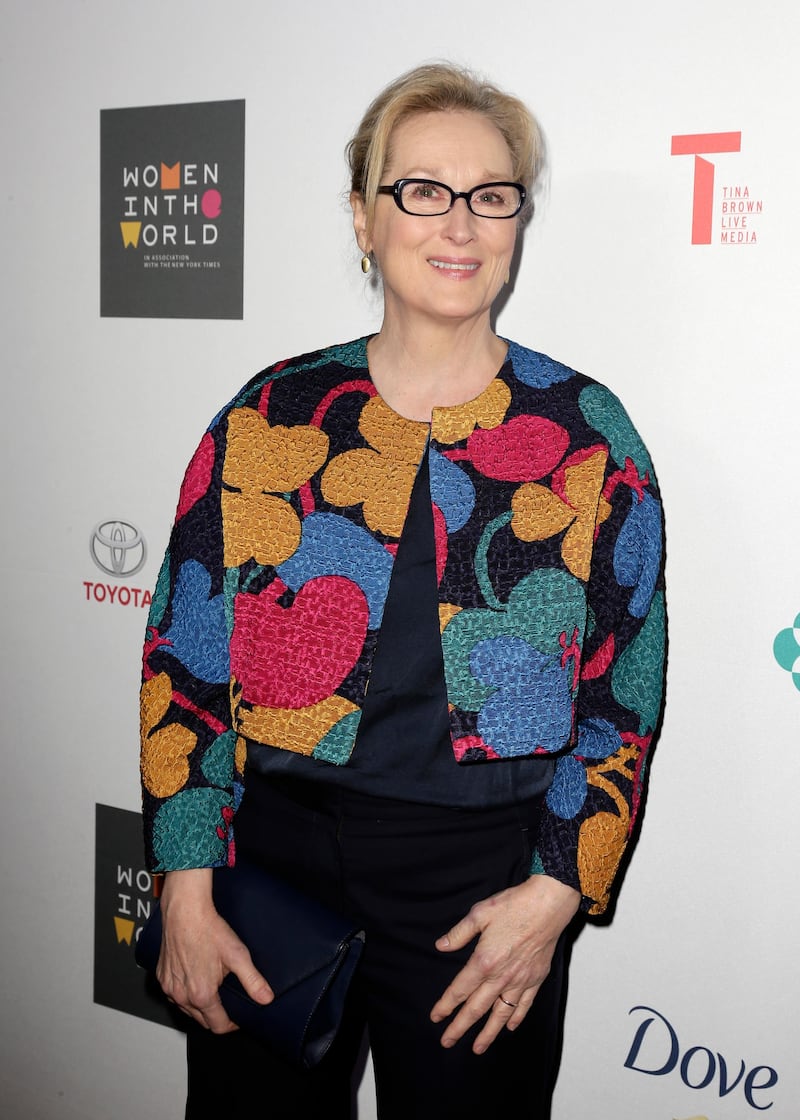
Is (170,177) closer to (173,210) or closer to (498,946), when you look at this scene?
(173,210)

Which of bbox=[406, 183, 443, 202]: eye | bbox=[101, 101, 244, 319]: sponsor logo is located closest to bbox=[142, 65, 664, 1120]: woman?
bbox=[406, 183, 443, 202]: eye

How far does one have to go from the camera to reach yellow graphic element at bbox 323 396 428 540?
117 centimetres

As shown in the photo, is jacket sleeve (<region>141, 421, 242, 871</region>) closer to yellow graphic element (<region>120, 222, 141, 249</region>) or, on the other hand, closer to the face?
the face

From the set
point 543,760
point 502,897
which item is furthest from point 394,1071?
point 543,760

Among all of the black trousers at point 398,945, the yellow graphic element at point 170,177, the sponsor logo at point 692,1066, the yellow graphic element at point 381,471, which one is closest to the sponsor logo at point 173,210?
the yellow graphic element at point 170,177

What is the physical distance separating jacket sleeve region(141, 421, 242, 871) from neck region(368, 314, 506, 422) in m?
0.22

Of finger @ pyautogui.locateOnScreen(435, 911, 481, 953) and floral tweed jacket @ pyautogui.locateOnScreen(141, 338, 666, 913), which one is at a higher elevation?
floral tweed jacket @ pyautogui.locateOnScreen(141, 338, 666, 913)

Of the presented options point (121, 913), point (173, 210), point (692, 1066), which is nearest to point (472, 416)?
point (173, 210)

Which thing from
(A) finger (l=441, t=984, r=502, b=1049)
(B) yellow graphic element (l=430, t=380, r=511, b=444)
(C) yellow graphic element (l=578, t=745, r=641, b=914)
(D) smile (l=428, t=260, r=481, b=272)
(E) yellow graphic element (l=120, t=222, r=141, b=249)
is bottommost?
(A) finger (l=441, t=984, r=502, b=1049)

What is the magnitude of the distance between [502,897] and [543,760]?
156 mm

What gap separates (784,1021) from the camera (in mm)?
1495

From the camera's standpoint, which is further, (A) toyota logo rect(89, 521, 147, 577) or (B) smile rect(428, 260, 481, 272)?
(A) toyota logo rect(89, 521, 147, 577)

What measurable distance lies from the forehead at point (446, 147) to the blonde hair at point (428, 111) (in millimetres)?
11

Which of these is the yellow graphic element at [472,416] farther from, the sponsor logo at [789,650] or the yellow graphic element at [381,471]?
the sponsor logo at [789,650]
